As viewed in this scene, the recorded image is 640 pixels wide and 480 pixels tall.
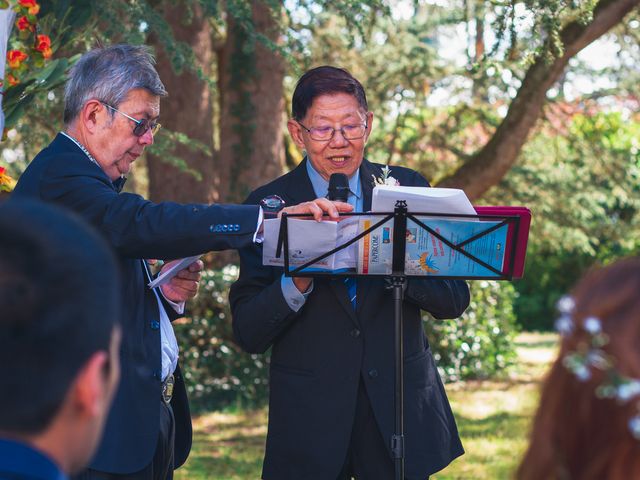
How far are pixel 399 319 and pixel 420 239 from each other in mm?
281

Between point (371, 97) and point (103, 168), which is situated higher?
point (371, 97)

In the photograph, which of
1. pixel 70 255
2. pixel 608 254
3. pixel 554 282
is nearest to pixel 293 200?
pixel 70 255

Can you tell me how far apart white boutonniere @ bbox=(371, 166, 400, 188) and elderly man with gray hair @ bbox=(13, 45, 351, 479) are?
1.51 feet

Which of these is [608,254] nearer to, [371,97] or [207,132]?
[371,97]

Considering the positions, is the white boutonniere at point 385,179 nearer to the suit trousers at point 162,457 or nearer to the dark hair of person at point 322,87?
the dark hair of person at point 322,87

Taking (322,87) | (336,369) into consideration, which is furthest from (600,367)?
(322,87)

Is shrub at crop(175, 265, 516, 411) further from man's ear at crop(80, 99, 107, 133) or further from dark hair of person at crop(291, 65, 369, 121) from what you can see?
man's ear at crop(80, 99, 107, 133)

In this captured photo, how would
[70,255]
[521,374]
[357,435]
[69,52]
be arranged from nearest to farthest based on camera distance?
[70,255] < [357,435] < [69,52] < [521,374]

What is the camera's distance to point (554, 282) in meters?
18.2

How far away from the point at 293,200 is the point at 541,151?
7.14 meters

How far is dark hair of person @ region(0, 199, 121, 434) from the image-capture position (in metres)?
1.42

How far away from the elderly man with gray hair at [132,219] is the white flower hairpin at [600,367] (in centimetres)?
176

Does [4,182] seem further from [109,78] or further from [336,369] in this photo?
[336,369]

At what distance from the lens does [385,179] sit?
3.65m
